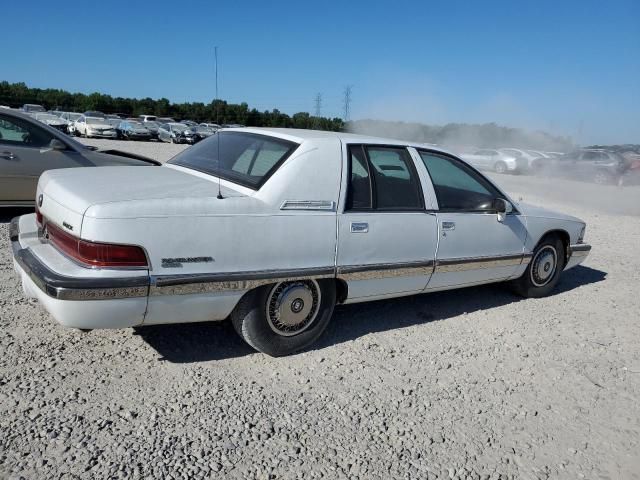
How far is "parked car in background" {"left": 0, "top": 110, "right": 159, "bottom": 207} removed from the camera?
20.5 feet

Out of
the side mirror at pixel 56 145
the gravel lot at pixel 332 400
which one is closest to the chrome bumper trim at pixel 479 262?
the gravel lot at pixel 332 400

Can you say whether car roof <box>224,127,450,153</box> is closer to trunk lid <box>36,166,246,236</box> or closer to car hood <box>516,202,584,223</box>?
trunk lid <box>36,166,246,236</box>

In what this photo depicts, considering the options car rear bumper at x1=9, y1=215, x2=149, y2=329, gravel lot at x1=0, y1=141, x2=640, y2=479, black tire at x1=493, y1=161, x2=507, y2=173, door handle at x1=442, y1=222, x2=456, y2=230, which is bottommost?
black tire at x1=493, y1=161, x2=507, y2=173

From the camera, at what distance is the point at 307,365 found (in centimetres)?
340

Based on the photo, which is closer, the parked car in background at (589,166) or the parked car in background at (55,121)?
the parked car in background at (589,166)

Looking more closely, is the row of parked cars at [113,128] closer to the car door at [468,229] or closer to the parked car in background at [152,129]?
the parked car in background at [152,129]

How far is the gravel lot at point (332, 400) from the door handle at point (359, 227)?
0.84m

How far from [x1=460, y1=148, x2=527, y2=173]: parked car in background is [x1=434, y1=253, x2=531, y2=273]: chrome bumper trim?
19860 mm

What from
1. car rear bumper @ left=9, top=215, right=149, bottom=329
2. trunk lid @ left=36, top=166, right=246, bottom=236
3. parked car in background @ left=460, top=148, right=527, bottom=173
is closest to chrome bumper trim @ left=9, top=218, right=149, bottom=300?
car rear bumper @ left=9, top=215, right=149, bottom=329

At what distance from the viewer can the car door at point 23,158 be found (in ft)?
20.4

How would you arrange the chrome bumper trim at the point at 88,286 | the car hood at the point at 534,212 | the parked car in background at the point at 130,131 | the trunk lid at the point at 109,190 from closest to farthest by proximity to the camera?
the chrome bumper trim at the point at 88,286 → the trunk lid at the point at 109,190 → the car hood at the point at 534,212 → the parked car in background at the point at 130,131

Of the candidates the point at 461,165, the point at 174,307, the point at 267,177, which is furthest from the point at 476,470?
the point at 461,165

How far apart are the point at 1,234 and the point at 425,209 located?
15.5ft

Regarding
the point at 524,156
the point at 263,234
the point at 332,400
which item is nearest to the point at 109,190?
the point at 263,234
